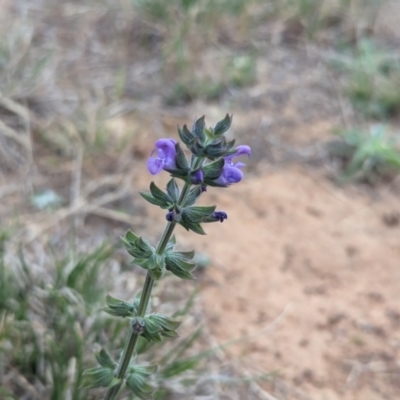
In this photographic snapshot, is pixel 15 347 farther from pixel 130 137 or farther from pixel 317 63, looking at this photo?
pixel 317 63

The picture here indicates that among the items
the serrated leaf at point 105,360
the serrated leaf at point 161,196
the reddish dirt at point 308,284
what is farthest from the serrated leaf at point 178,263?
the reddish dirt at point 308,284

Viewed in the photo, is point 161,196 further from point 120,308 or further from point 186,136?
point 120,308

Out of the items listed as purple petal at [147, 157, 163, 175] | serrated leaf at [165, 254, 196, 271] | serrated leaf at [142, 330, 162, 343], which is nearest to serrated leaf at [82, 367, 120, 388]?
serrated leaf at [142, 330, 162, 343]

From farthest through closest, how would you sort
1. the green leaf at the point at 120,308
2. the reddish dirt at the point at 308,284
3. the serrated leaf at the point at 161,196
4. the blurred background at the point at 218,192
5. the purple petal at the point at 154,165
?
the reddish dirt at the point at 308,284
the blurred background at the point at 218,192
the green leaf at the point at 120,308
the serrated leaf at the point at 161,196
the purple petal at the point at 154,165

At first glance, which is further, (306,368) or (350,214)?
(350,214)

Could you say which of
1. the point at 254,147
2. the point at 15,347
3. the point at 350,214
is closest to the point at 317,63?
the point at 254,147

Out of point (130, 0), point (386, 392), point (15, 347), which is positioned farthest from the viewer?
point (130, 0)

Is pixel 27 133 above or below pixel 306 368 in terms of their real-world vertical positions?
above

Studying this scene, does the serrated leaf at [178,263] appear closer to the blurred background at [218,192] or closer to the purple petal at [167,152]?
the purple petal at [167,152]

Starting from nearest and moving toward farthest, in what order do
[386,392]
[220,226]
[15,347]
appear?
[15,347] → [386,392] → [220,226]
